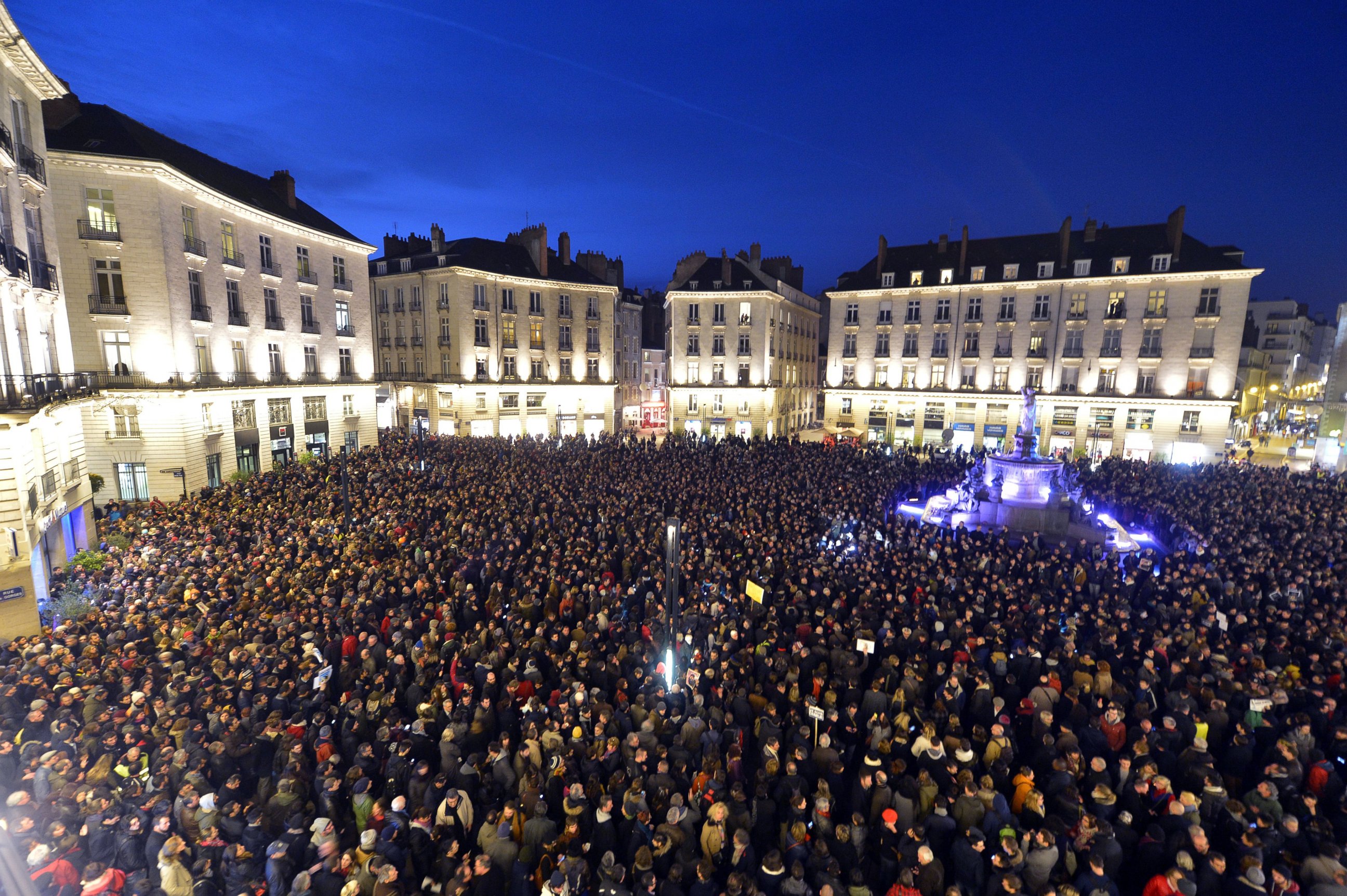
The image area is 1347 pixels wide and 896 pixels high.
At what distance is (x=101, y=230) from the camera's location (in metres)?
24.5

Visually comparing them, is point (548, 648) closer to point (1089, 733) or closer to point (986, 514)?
point (1089, 733)

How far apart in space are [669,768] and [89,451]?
30.7m

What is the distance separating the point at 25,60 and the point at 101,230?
10816 mm

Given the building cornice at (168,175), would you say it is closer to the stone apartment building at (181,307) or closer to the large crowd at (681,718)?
the stone apartment building at (181,307)

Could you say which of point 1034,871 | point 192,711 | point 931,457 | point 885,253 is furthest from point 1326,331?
point 192,711

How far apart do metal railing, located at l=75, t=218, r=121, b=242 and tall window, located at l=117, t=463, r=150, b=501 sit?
9478 mm

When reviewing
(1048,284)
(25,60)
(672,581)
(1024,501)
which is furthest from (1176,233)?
(25,60)

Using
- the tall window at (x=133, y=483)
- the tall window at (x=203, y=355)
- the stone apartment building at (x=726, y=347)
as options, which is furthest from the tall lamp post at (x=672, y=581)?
the stone apartment building at (x=726, y=347)

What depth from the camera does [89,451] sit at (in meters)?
25.0

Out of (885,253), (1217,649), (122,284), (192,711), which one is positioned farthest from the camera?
(885,253)

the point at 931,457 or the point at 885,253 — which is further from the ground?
the point at 885,253

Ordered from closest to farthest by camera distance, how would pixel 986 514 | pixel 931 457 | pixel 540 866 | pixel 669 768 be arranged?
pixel 540 866 → pixel 669 768 → pixel 986 514 → pixel 931 457

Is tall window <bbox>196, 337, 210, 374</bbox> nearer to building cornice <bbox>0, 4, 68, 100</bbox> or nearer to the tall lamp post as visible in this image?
building cornice <bbox>0, 4, 68, 100</bbox>

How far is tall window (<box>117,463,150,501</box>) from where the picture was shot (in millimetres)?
25594
